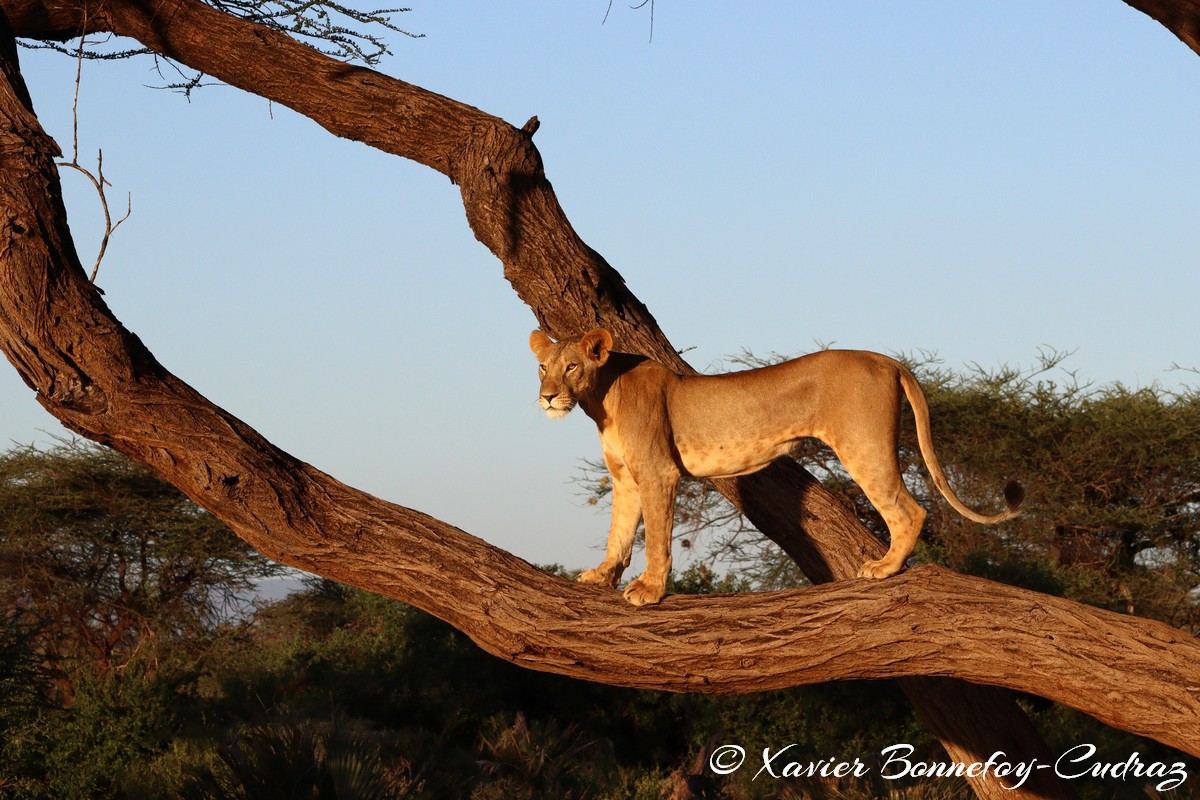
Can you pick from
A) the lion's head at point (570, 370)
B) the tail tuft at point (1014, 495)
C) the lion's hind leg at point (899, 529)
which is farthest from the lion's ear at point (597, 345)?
the tail tuft at point (1014, 495)

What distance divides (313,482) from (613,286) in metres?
2.30

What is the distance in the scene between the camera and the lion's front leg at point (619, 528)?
550cm

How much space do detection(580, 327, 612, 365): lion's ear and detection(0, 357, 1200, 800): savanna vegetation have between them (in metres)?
3.19

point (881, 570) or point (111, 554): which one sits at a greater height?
point (111, 554)

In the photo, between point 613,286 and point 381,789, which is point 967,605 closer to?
point 613,286

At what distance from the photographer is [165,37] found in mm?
7551

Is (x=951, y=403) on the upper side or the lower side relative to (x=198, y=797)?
upper

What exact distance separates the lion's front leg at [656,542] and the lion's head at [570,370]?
439 mm

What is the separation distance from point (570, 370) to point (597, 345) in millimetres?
154

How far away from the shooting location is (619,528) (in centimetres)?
559

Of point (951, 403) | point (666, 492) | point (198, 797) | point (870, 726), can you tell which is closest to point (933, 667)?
point (666, 492)

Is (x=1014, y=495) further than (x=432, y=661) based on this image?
No

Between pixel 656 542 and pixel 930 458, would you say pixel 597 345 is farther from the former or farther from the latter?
pixel 930 458

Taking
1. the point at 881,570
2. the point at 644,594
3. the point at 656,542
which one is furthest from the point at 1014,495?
the point at 644,594
